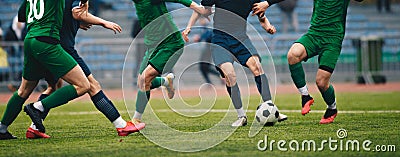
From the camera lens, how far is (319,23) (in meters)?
9.95

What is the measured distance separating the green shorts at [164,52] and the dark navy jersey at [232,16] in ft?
1.93

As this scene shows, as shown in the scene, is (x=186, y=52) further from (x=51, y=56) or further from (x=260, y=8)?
(x=51, y=56)

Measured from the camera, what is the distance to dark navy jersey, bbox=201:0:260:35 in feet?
33.1

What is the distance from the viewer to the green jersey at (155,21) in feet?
32.4

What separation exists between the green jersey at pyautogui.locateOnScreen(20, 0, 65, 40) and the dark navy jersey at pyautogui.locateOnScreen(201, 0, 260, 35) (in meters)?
2.49

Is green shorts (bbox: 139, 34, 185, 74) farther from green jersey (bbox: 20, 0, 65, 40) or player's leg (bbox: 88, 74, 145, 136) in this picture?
green jersey (bbox: 20, 0, 65, 40)

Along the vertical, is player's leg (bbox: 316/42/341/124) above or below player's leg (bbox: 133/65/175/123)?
above

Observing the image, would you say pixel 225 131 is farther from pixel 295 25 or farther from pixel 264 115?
pixel 295 25

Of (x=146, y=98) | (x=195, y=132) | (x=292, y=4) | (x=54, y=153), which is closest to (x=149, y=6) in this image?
(x=146, y=98)

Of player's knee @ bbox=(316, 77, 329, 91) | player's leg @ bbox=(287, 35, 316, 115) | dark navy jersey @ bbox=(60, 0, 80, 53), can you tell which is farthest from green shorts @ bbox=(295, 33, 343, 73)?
dark navy jersey @ bbox=(60, 0, 80, 53)

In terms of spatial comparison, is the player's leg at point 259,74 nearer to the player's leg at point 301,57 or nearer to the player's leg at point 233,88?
the player's leg at point 233,88

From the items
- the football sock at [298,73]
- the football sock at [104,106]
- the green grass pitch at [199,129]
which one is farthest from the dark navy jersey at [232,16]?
the football sock at [104,106]

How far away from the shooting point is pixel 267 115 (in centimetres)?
967

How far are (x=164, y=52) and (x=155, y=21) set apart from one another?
42 centimetres
